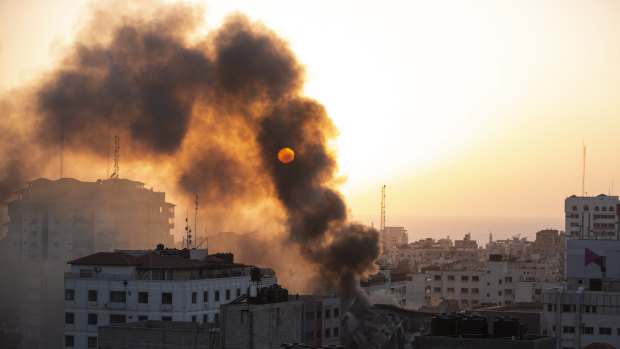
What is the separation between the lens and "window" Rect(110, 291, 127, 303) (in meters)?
97.0

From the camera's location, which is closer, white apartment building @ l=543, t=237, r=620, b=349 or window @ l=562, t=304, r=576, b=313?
white apartment building @ l=543, t=237, r=620, b=349

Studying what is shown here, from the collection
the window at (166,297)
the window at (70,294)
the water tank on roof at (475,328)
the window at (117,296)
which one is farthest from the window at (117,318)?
the water tank on roof at (475,328)

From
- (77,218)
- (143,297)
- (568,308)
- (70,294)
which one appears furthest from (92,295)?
(77,218)

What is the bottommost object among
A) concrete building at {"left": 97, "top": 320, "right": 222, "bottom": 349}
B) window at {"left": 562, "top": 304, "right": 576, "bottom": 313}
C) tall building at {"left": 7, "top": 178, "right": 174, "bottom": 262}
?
concrete building at {"left": 97, "top": 320, "right": 222, "bottom": 349}

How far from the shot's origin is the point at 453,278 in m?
166

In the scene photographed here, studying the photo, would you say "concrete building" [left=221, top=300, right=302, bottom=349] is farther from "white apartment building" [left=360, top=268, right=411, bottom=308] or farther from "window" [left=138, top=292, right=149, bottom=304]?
"white apartment building" [left=360, top=268, right=411, bottom=308]

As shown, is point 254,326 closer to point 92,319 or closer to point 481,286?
point 92,319

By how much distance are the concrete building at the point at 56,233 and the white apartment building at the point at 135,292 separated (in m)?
35.1

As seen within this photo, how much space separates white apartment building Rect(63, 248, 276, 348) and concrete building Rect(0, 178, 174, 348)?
3506cm

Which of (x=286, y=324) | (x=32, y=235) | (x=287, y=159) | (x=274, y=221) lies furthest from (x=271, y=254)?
(x=286, y=324)

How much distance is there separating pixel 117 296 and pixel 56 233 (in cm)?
6529

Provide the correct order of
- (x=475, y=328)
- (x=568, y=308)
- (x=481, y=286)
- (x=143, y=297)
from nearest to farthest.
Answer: (x=475, y=328)
(x=568, y=308)
(x=143, y=297)
(x=481, y=286)

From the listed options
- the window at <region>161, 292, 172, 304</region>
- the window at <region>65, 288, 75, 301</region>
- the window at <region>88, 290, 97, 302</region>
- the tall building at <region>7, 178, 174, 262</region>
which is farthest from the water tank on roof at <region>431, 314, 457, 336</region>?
the tall building at <region>7, 178, 174, 262</region>

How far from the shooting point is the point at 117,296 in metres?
97.2
